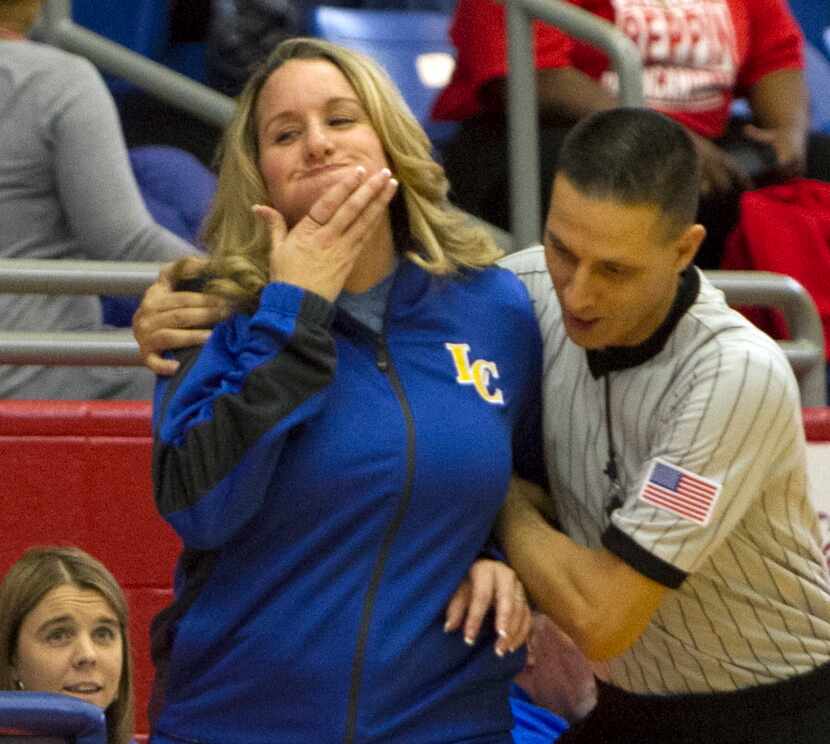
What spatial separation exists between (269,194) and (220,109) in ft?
6.70

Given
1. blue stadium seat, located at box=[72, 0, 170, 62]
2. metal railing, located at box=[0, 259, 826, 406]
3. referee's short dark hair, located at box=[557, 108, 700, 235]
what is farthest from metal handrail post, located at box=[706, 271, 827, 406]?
blue stadium seat, located at box=[72, 0, 170, 62]

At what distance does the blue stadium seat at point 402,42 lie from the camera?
223 inches

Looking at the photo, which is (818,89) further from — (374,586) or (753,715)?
(374,586)

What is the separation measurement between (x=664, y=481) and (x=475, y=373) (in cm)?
28

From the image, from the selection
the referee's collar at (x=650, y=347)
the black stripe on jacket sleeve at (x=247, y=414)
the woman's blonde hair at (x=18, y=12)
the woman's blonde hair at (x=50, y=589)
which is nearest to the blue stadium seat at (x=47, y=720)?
the black stripe on jacket sleeve at (x=247, y=414)

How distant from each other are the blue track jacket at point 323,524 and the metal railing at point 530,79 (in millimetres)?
1814

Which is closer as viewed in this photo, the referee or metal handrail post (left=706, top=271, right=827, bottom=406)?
the referee

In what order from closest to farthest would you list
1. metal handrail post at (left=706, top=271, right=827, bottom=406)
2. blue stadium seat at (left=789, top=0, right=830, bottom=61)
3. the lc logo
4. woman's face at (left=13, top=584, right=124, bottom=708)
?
the lc logo → woman's face at (left=13, top=584, right=124, bottom=708) → metal handrail post at (left=706, top=271, right=827, bottom=406) → blue stadium seat at (left=789, top=0, right=830, bottom=61)

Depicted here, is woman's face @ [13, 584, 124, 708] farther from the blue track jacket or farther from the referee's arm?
the referee's arm

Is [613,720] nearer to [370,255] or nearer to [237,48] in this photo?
[370,255]

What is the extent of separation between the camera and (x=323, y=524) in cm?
221

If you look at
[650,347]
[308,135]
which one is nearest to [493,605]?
[650,347]

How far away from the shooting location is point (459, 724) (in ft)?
7.52

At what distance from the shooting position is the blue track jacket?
2148 mm
